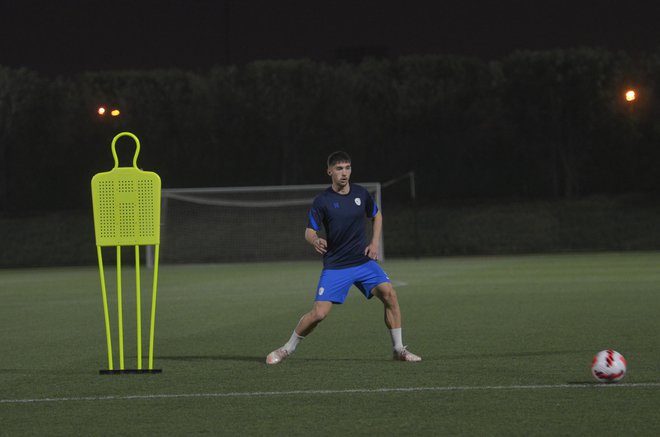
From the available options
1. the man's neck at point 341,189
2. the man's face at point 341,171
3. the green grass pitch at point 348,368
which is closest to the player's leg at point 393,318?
the green grass pitch at point 348,368

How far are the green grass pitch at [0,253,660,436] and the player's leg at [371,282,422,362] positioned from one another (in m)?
0.25

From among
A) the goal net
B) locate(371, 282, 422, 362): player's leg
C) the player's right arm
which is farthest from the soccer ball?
the goal net

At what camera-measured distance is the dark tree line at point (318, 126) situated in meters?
59.4

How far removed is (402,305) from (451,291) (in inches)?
146

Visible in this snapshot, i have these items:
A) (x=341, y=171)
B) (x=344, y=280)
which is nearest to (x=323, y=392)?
(x=344, y=280)

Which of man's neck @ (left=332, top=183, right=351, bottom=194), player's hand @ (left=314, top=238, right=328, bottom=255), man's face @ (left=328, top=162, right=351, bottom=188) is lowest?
player's hand @ (left=314, top=238, right=328, bottom=255)

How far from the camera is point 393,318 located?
11.9 metres

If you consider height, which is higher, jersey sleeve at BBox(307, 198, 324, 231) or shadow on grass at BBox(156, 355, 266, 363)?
jersey sleeve at BBox(307, 198, 324, 231)

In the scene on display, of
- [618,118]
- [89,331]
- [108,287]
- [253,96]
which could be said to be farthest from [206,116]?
[89,331]

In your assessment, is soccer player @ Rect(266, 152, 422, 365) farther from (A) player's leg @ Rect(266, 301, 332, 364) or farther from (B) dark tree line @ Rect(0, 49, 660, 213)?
(B) dark tree line @ Rect(0, 49, 660, 213)

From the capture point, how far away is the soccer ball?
9.71 meters

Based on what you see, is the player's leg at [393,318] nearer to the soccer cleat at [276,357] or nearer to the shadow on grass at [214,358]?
the soccer cleat at [276,357]

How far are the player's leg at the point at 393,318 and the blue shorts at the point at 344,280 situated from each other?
0.07 meters

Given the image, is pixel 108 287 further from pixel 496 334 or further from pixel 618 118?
pixel 618 118
